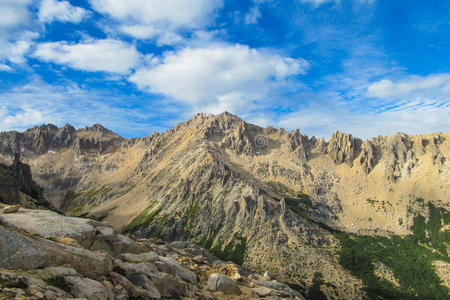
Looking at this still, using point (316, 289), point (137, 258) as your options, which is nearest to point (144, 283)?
point (137, 258)

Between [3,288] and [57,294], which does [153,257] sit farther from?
[3,288]

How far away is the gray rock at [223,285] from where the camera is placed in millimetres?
35375

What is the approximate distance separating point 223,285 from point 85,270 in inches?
751

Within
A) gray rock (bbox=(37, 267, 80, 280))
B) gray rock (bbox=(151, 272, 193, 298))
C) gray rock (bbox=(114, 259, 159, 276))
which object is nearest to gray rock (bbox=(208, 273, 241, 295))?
gray rock (bbox=(151, 272, 193, 298))

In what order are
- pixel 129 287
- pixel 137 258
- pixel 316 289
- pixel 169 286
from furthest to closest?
pixel 316 289 → pixel 137 258 → pixel 169 286 → pixel 129 287

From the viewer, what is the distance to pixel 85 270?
2327cm

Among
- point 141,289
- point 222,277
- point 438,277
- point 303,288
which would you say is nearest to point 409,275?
point 438,277

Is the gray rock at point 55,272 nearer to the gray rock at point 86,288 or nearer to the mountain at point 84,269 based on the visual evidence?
the mountain at point 84,269

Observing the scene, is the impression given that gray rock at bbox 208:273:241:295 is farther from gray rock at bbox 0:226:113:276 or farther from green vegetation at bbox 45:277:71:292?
green vegetation at bbox 45:277:71:292

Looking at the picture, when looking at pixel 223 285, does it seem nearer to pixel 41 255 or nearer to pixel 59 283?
pixel 59 283

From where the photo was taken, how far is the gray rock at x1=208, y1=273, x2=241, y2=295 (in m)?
35.4

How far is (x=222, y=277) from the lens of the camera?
36844 mm

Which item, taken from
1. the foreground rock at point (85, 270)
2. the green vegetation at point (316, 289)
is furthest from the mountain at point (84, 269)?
the green vegetation at point (316, 289)

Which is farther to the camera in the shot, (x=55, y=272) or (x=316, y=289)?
(x=316, y=289)
